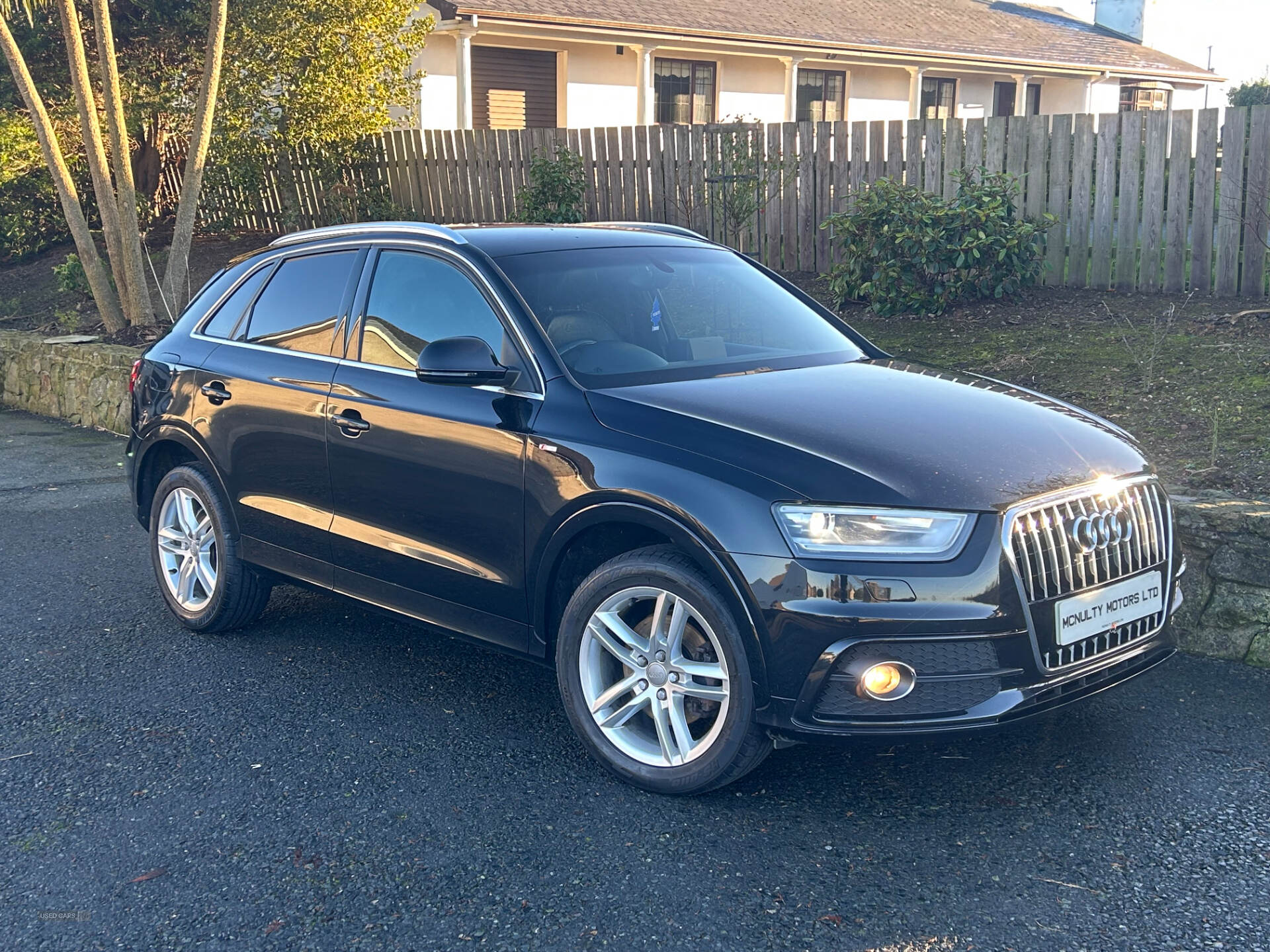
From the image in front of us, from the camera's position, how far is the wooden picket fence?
9648 millimetres

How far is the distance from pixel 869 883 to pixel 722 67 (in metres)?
23.5

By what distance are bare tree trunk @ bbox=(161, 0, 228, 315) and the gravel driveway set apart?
8595 millimetres

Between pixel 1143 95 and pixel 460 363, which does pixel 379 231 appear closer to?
pixel 460 363

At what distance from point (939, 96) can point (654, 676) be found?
2877 centimetres

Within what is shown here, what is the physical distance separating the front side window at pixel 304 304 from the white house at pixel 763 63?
43.5 ft

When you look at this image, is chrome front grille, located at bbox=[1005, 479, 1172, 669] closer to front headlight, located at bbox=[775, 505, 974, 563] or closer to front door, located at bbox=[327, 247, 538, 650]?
front headlight, located at bbox=[775, 505, 974, 563]

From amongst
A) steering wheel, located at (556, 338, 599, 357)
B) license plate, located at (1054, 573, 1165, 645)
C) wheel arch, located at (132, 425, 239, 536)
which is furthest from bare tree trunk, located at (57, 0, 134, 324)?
license plate, located at (1054, 573, 1165, 645)

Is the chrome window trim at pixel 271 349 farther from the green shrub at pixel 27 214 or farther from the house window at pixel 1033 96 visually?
the house window at pixel 1033 96

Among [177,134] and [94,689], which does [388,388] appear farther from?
[177,134]

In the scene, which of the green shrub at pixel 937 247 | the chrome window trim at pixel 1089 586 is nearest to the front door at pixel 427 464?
the chrome window trim at pixel 1089 586

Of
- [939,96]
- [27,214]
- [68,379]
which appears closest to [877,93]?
[939,96]

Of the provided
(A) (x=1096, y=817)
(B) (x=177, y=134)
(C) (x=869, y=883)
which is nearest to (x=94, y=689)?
(C) (x=869, y=883)

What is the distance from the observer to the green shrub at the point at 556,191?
44.9 ft

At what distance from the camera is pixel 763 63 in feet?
84.5
